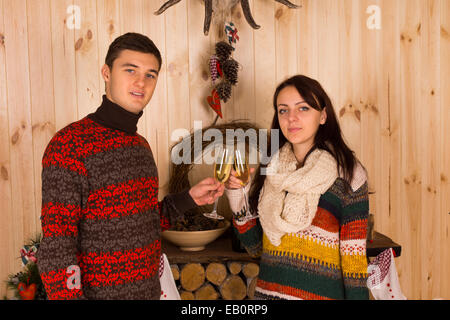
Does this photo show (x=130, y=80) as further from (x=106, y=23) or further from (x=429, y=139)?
(x=429, y=139)

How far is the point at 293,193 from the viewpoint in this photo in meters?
1.38

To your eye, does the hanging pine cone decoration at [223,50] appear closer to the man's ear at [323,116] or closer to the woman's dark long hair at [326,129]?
the woman's dark long hair at [326,129]

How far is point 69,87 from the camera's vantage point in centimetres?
195

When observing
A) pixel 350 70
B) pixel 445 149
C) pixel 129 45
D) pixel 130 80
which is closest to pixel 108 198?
pixel 130 80

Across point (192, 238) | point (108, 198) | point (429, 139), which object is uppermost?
point (429, 139)

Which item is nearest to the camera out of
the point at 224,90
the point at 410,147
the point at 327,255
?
the point at 327,255

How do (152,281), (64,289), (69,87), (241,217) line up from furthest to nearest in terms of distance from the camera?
(69,87) → (241,217) → (152,281) → (64,289)

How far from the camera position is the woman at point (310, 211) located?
51.9 inches

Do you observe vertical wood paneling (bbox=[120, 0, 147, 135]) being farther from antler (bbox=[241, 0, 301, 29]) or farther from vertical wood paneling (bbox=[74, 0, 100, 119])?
antler (bbox=[241, 0, 301, 29])

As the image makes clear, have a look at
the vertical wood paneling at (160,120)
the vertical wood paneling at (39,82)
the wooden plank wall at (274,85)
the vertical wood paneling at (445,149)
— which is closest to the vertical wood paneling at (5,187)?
the wooden plank wall at (274,85)

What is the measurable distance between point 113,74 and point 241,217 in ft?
2.14

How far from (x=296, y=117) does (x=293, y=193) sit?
263 mm
